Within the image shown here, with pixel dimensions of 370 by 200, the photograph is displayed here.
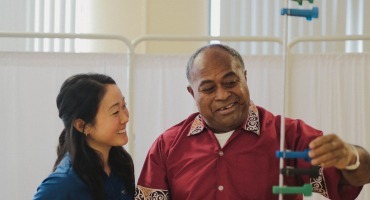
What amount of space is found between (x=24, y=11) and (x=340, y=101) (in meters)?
2.07

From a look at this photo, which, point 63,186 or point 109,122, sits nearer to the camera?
point 63,186

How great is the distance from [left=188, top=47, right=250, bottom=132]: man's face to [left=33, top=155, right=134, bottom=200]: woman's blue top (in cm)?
40

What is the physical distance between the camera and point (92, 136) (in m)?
1.85

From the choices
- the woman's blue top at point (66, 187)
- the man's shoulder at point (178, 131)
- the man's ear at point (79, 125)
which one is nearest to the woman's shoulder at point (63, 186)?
the woman's blue top at point (66, 187)

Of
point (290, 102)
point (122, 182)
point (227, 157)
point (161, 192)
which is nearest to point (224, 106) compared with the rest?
point (227, 157)

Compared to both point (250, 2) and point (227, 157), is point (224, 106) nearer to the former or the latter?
point (227, 157)

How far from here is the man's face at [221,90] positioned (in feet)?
5.63

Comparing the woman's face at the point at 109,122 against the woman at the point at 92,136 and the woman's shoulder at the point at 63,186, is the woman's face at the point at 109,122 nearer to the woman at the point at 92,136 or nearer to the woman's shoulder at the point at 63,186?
the woman at the point at 92,136

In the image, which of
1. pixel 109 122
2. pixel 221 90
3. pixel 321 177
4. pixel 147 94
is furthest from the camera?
pixel 147 94

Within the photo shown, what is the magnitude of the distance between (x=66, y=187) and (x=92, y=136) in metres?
0.24

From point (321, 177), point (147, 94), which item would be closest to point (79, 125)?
point (147, 94)

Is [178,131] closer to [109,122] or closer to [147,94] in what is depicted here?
[109,122]

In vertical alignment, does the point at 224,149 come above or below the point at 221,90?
below

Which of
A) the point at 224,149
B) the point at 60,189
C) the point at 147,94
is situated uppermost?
the point at 147,94
